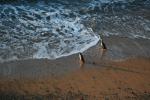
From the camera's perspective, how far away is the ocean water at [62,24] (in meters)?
4.22

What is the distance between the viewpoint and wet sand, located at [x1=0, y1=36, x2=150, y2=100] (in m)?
3.25

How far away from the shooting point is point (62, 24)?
5070 millimetres

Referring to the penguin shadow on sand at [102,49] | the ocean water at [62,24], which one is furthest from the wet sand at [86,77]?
the ocean water at [62,24]

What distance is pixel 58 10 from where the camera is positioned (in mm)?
5785

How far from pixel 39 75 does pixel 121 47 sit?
1432mm

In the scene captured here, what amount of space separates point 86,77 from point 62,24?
1.75m

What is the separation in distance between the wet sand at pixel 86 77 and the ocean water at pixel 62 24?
0.26m

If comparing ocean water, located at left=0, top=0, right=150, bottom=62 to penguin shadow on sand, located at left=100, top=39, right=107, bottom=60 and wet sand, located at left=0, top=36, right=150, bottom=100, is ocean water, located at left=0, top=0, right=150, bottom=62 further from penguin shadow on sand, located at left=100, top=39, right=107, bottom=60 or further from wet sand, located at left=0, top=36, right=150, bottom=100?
wet sand, located at left=0, top=36, right=150, bottom=100

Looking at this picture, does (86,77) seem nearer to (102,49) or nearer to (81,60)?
(81,60)

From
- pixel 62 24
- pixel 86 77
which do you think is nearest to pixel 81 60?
pixel 86 77

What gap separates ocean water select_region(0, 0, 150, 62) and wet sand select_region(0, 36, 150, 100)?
0.85ft

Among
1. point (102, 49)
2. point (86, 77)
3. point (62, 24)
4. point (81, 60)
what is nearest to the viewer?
point (86, 77)

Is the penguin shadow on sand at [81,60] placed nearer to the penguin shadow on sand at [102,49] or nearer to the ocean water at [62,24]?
the ocean water at [62,24]

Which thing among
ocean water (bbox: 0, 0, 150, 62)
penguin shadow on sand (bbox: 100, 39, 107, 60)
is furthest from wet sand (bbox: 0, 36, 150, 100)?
ocean water (bbox: 0, 0, 150, 62)
